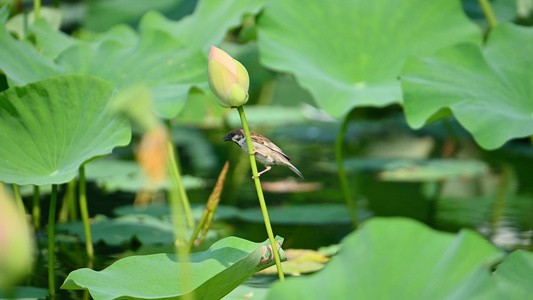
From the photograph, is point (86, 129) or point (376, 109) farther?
point (376, 109)

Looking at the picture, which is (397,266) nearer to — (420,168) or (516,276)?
(516,276)

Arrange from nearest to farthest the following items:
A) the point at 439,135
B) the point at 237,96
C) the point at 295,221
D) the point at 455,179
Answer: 1. the point at 237,96
2. the point at 295,221
3. the point at 455,179
4. the point at 439,135

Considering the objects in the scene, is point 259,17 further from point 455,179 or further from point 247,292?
point 247,292

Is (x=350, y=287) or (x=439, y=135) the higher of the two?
(x=350, y=287)

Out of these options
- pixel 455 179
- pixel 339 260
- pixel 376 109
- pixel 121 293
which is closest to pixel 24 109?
pixel 121 293

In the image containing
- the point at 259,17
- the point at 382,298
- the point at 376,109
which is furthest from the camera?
the point at 376,109

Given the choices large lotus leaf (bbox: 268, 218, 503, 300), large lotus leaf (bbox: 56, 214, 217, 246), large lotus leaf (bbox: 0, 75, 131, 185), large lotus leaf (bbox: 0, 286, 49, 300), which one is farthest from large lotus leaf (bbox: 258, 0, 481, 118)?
large lotus leaf (bbox: 268, 218, 503, 300)

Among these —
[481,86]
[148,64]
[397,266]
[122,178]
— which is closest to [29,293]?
[148,64]

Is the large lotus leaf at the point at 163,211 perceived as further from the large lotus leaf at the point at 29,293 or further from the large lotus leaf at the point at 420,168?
the large lotus leaf at the point at 420,168
